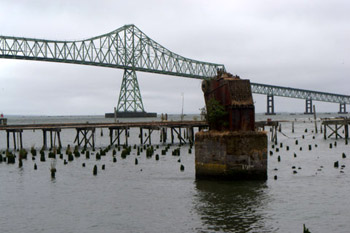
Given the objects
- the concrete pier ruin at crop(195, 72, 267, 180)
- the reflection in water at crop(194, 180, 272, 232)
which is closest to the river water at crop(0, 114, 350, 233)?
the reflection in water at crop(194, 180, 272, 232)

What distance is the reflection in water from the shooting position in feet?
53.3

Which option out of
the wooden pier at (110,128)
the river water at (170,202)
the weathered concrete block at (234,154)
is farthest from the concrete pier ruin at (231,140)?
the wooden pier at (110,128)

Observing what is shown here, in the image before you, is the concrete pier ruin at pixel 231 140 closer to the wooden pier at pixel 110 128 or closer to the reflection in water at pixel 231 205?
the reflection in water at pixel 231 205

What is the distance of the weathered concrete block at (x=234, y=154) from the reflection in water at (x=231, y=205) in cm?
52

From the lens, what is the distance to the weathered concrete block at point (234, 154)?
2225 cm

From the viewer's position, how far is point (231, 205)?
63.0 ft

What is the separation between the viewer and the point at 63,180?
27578mm

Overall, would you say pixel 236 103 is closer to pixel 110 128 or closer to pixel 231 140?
pixel 231 140

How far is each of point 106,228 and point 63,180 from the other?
11.9 m

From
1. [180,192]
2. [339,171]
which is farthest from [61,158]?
[339,171]

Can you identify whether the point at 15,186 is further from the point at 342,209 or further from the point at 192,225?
the point at 342,209

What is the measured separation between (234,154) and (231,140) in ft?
2.27

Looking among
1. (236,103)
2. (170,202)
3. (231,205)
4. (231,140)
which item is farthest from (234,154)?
(170,202)

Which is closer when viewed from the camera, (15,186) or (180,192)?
(180,192)
